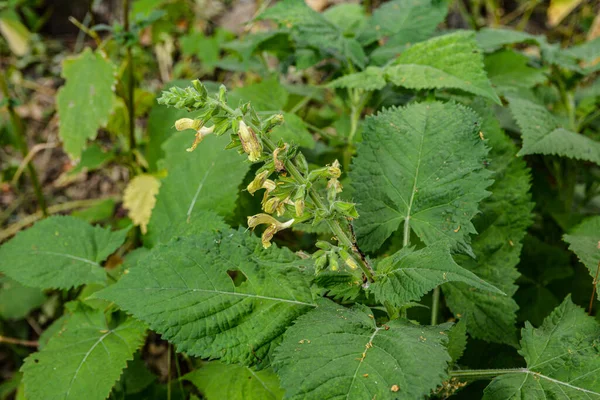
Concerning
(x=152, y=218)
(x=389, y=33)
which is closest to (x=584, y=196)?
(x=389, y=33)

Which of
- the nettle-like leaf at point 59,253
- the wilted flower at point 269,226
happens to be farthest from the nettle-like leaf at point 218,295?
the nettle-like leaf at point 59,253

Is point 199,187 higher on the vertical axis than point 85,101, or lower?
lower

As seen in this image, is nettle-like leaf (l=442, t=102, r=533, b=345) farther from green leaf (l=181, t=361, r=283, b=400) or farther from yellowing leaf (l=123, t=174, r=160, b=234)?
yellowing leaf (l=123, t=174, r=160, b=234)

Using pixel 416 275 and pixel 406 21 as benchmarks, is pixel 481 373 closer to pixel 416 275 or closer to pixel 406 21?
pixel 416 275

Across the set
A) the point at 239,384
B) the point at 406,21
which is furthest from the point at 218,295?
the point at 406,21

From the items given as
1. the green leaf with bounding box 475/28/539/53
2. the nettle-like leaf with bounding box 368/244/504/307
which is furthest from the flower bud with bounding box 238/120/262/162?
the green leaf with bounding box 475/28/539/53

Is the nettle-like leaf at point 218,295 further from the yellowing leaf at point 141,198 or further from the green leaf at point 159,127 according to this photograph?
the green leaf at point 159,127
